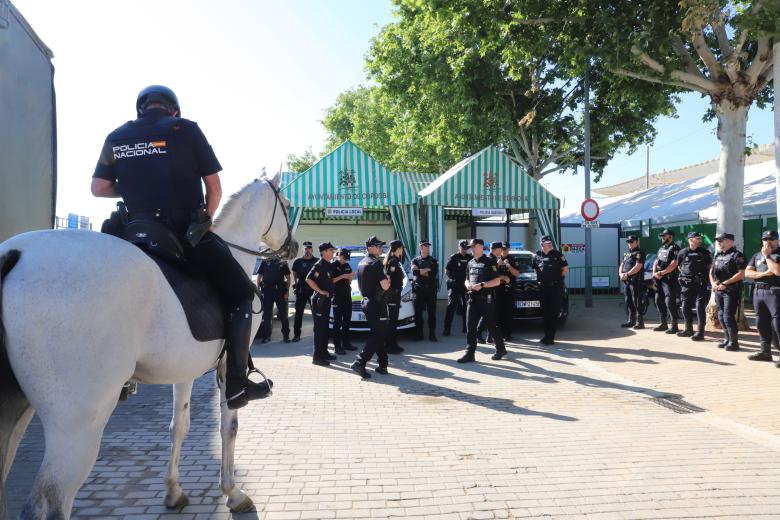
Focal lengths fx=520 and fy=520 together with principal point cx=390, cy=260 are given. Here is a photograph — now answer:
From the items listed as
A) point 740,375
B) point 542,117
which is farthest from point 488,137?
point 740,375

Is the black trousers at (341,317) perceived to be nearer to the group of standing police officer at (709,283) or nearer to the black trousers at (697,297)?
the group of standing police officer at (709,283)

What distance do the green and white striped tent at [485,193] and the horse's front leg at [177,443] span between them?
12117 mm

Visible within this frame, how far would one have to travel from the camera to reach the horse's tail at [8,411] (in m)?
2.13

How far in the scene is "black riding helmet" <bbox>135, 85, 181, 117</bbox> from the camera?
2971mm

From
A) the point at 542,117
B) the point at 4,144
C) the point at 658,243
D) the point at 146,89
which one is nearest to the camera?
the point at 146,89

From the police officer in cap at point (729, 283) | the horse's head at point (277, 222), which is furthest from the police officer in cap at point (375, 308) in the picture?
the police officer in cap at point (729, 283)

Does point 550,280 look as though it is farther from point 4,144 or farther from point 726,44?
point 4,144

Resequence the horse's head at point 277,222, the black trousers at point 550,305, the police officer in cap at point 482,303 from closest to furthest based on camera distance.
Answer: the horse's head at point 277,222 → the police officer in cap at point 482,303 → the black trousers at point 550,305

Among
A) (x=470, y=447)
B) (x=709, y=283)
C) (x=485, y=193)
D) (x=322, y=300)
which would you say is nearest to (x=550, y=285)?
(x=709, y=283)

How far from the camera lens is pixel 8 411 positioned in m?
2.34

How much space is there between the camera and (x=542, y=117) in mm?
20656

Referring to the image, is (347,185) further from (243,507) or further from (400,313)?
(243,507)

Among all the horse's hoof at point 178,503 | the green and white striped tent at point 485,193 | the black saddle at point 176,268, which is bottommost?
the horse's hoof at point 178,503

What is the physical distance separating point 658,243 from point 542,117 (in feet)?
21.6
